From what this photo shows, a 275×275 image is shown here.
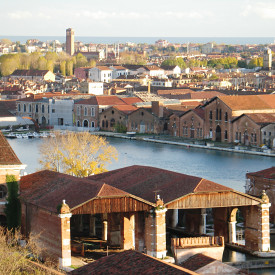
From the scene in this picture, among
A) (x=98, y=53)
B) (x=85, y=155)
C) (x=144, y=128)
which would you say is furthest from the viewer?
(x=98, y=53)

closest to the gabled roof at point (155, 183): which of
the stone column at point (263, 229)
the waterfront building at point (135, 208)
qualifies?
the waterfront building at point (135, 208)

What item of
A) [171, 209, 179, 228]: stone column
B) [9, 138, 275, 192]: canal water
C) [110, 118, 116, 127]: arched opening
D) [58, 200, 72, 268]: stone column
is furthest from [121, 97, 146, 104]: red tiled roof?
[58, 200, 72, 268]: stone column

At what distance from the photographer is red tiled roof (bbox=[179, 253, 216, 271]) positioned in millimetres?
15152

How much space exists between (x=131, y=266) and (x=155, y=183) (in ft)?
21.5

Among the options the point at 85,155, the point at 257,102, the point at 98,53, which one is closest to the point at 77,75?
the point at 98,53

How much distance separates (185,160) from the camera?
120ft

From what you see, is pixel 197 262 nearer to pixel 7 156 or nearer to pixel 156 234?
pixel 156 234

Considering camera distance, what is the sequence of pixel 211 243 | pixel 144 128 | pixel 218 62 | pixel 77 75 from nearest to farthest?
pixel 211 243 → pixel 144 128 → pixel 77 75 → pixel 218 62

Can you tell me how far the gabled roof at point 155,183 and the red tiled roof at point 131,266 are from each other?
4910 mm

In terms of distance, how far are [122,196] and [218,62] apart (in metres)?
90.9

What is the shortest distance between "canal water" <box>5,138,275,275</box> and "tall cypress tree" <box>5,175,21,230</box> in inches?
370

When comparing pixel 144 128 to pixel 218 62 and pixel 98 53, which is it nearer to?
pixel 218 62

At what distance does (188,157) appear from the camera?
37.8 meters

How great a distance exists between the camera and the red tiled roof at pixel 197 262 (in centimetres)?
1515
